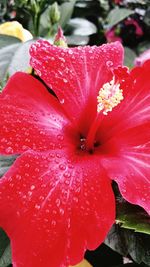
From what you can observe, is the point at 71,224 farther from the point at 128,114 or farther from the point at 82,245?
the point at 128,114

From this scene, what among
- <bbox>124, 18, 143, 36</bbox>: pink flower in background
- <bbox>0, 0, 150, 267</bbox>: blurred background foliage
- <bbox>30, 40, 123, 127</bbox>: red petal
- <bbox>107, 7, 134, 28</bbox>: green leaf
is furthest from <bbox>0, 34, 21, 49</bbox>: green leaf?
<bbox>124, 18, 143, 36</bbox>: pink flower in background

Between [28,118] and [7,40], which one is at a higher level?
[7,40]

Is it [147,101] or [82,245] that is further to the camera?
[147,101]

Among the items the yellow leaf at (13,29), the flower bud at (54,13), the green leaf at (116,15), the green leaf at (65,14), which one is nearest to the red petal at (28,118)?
the yellow leaf at (13,29)

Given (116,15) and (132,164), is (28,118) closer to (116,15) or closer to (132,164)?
(132,164)

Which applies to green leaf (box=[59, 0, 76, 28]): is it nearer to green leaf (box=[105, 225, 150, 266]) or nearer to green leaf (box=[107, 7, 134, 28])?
green leaf (box=[107, 7, 134, 28])

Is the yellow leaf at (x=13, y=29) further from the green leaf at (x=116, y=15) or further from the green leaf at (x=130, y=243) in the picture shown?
the green leaf at (x=116, y=15)

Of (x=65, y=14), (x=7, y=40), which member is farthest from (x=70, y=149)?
(x=65, y=14)

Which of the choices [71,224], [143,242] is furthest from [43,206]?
[143,242]
